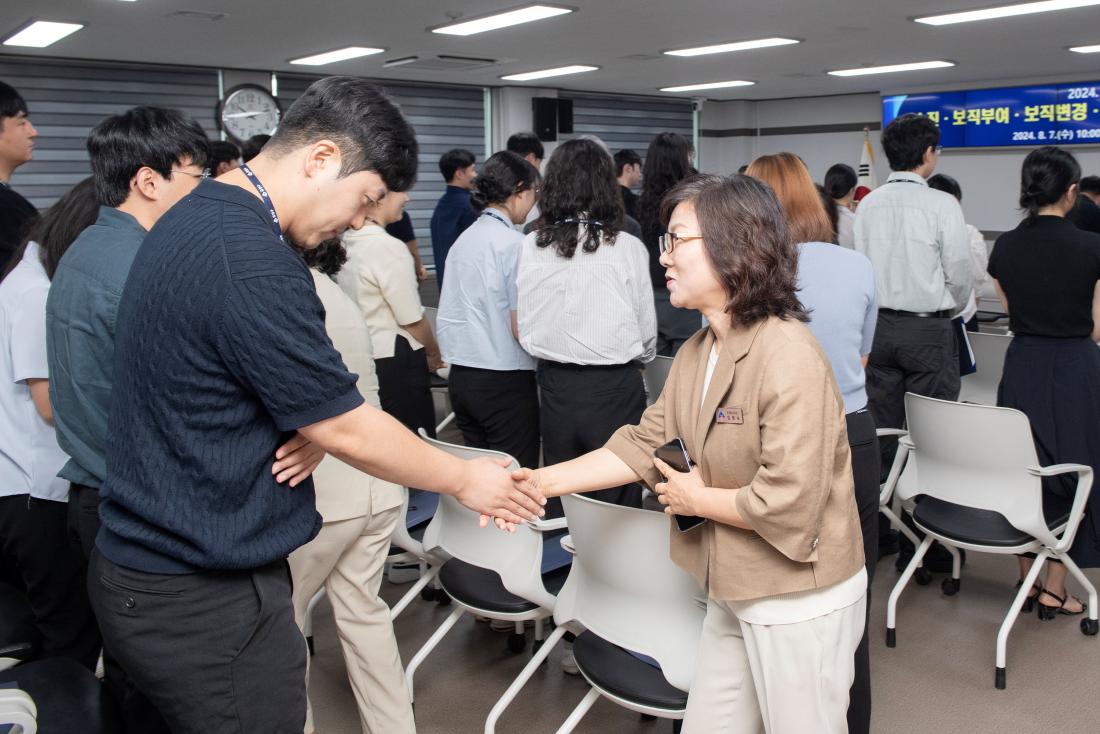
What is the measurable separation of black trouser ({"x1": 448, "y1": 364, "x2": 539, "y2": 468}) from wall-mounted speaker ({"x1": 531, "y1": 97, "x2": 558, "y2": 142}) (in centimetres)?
814

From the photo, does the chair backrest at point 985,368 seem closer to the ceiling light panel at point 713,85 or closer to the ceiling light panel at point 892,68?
the ceiling light panel at point 892,68

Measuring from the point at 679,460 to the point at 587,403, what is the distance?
1251 mm

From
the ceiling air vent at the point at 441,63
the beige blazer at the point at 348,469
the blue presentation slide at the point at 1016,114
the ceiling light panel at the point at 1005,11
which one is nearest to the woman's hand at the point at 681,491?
the beige blazer at the point at 348,469

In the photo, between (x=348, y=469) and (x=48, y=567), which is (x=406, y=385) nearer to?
(x=348, y=469)

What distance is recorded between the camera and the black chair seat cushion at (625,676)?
2.10 meters

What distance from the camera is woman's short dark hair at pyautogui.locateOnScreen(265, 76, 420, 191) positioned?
1.50 metres

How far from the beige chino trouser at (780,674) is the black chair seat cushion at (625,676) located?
0.61 ft

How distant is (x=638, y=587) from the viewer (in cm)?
218

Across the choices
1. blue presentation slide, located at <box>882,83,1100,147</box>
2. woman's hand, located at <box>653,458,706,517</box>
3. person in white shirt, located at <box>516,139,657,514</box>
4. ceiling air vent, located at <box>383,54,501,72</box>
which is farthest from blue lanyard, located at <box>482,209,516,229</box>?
blue presentation slide, located at <box>882,83,1100,147</box>

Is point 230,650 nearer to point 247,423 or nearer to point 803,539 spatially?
point 247,423

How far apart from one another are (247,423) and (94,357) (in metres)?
0.70

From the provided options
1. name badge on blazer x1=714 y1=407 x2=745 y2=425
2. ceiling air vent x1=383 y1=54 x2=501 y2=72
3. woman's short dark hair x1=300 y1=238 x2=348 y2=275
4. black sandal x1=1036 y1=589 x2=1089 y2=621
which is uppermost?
ceiling air vent x1=383 y1=54 x2=501 y2=72

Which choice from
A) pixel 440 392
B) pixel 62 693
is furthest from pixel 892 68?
pixel 62 693

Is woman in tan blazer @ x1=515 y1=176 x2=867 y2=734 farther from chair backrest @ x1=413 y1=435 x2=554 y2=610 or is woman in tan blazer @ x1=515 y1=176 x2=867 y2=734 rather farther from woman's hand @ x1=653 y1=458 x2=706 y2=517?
chair backrest @ x1=413 y1=435 x2=554 y2=610
